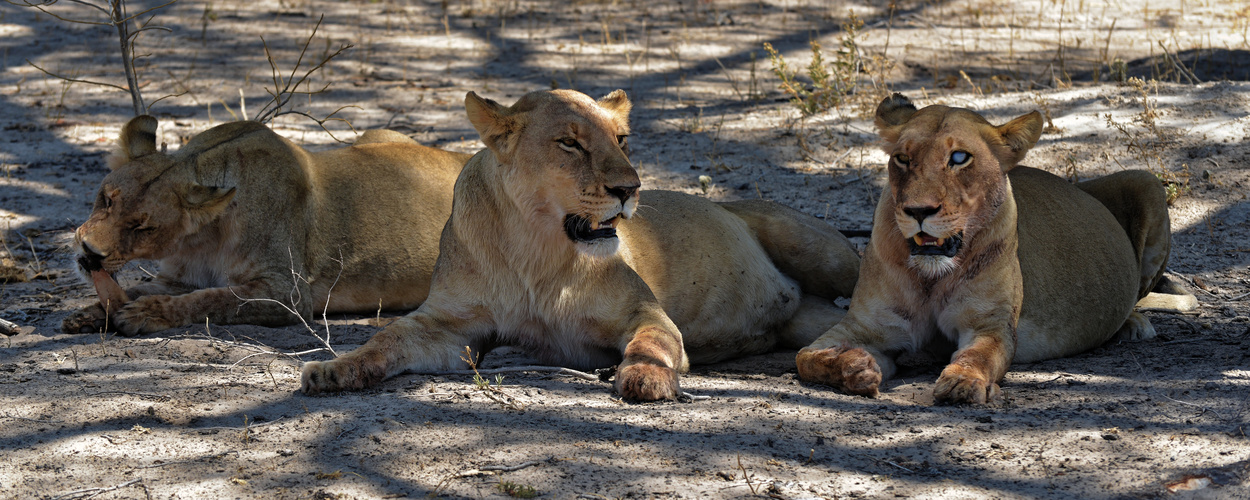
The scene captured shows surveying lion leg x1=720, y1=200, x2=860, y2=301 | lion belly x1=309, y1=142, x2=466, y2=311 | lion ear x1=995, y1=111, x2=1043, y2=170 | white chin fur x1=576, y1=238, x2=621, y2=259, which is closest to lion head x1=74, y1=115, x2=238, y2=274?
lion belly x1=309, y1=142, x2=466, y2=311

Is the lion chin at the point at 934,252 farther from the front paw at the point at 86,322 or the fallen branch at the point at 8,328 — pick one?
the fallen branch at the point at 8,328

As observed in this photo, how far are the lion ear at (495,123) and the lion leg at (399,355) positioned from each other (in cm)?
69

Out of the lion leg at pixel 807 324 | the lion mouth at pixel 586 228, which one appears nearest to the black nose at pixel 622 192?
the lion mouth at pixel 586 228

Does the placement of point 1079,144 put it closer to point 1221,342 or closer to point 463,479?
point 1221,342

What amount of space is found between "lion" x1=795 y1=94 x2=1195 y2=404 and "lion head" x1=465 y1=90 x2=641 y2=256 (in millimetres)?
966

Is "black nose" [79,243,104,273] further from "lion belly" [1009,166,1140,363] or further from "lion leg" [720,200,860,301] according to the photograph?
"lion belly" [1009,166,1140,363]

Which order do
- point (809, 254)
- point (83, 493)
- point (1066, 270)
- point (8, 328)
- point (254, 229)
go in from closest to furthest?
point (83, 493) < point (8, 328) < point (1066, 270) < point (254, 229) < point (809, 254)

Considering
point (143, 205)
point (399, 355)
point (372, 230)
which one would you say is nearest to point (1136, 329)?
point (399, 355)

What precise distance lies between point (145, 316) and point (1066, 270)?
398 cm

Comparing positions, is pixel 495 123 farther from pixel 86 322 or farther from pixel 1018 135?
pixel 86 322

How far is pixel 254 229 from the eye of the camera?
5453 mm

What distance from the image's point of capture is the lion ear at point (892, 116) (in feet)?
14.0

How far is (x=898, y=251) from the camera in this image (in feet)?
14.3

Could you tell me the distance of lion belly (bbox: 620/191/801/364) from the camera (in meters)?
4.96
